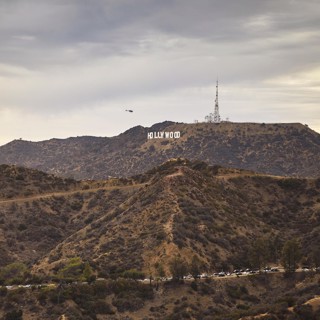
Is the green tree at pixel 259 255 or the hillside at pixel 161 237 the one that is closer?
the hillside at pixel 161 237

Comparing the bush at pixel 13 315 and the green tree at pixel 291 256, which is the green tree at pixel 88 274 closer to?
the bush at pixel 13 315

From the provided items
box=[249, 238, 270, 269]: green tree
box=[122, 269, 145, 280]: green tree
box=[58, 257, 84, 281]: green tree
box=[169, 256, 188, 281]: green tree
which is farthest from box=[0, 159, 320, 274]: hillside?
box=[122, 269, 145, 280]: green tree

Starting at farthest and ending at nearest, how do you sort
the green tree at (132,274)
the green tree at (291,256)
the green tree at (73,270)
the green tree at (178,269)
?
the green tree at (291,256), the green tree at (73,270), the green tree at (132,274), the green tree at (178,269)

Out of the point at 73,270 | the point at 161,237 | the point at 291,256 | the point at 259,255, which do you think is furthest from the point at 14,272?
the point at 291,256

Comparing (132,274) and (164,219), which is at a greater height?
(164,219)

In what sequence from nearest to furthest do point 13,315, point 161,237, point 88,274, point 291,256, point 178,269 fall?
1. point 13,315
2. point 178,269
3. point 88,274
4. point 291,256
5. point 161,237

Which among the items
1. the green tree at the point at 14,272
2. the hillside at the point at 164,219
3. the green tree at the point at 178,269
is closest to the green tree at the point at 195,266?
the green tree at the point at 178,269

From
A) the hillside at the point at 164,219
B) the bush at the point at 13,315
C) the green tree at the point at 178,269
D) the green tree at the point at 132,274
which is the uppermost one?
the hillside at the point at 164,219

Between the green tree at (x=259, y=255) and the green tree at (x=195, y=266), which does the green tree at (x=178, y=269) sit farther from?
the green tree at (x=259, y=255)

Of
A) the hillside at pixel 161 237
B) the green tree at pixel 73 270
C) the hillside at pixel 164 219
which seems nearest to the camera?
the hillside at pixel 161 237

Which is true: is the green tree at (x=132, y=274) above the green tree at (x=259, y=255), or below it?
below

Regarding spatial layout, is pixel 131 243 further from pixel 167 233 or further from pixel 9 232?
pixel 9 232

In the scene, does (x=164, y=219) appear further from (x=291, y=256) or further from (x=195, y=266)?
(x=291, y=256)
